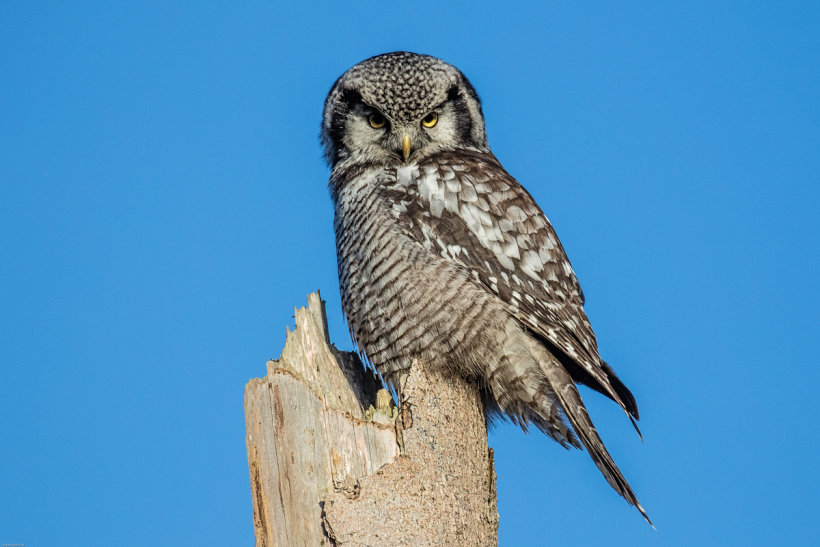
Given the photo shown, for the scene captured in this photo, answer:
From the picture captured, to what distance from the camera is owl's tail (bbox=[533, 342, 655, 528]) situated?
11.9ft

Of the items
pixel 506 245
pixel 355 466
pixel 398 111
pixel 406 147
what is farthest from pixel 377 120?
pixel 355 466

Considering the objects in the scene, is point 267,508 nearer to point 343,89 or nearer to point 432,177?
point 432,177

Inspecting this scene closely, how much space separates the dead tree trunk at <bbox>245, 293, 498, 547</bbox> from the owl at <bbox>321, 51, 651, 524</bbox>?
429 mm

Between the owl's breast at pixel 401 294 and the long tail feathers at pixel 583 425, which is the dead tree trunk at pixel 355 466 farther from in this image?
the long tail feathers at pixel 583 425

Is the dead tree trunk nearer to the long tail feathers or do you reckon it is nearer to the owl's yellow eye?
the long tail feathers

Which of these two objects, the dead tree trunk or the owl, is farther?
the owl

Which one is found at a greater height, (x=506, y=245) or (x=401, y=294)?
(x=506, y=245)

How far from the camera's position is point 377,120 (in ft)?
15.0

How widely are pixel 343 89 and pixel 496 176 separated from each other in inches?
42.4

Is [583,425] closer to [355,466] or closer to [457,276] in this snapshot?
[457,276]

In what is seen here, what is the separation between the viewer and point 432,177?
422 centimetres

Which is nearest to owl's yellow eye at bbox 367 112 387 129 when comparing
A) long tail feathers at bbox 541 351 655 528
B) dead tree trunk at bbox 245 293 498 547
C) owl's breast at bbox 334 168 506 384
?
owl's breast at bbox 334 168 506 384

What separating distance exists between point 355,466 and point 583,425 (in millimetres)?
1228

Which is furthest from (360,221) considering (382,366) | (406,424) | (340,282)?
(406,424)
